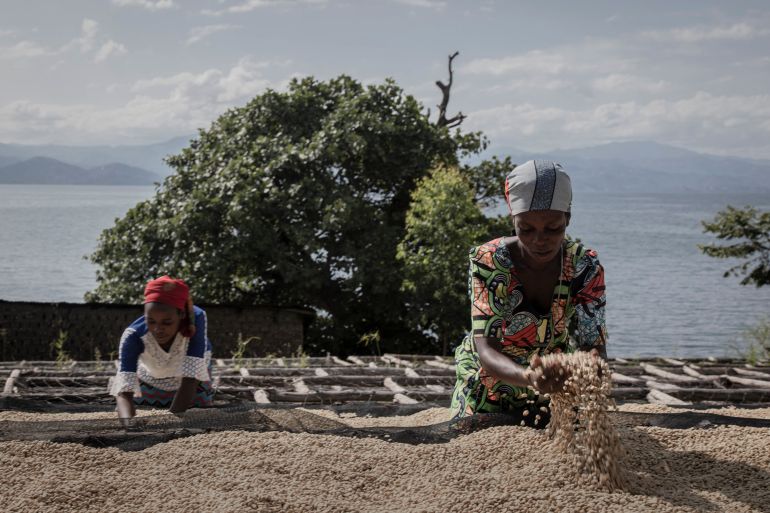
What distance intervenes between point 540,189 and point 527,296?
1.61 feet

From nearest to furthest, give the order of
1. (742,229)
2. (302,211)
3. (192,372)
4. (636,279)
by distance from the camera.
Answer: (192,372)
(302,211)
(742,229)
(636,279)

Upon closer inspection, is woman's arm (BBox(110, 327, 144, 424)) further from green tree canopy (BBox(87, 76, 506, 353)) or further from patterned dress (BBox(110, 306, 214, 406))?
green tree canopy (BBox(87, 76, 506, 353))

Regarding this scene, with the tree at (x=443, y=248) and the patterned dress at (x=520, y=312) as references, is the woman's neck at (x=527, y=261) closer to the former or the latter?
the patterned dress at (x=520, y=312)

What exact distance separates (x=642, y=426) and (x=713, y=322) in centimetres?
3662

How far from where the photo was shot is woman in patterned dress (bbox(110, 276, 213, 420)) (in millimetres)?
4090

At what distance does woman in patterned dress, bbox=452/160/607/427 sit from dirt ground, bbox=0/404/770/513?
0.87 feet

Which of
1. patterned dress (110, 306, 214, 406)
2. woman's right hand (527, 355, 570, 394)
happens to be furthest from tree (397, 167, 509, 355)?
woman's right hand (527, 355, 570, 394)

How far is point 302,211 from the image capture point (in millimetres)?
13344

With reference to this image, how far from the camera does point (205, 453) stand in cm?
298

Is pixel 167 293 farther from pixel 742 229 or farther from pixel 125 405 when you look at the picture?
pixel 742 229

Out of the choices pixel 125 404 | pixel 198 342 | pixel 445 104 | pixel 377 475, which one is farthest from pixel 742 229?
pixel 377 475

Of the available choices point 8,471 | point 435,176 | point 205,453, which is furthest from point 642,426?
point 435,176

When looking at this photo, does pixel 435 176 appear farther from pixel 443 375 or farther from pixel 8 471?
pixel 8 471

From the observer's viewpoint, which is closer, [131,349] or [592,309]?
[592,309]
